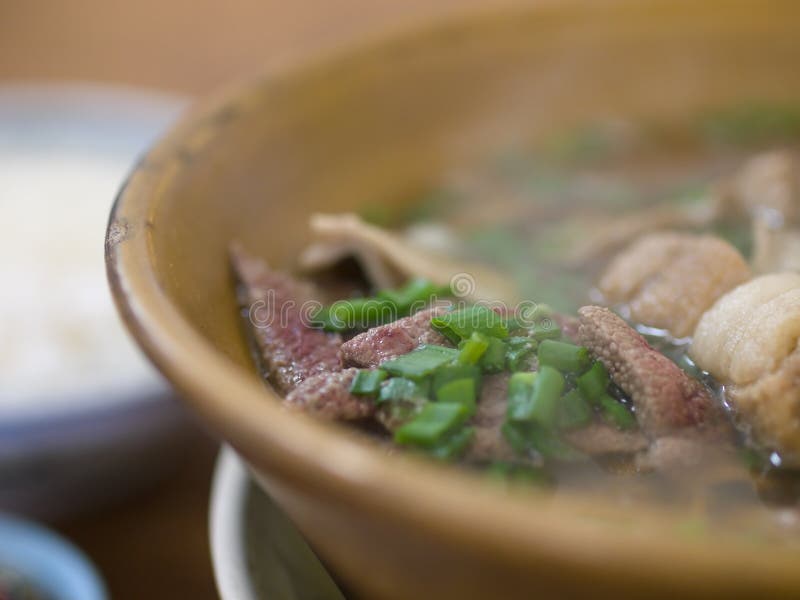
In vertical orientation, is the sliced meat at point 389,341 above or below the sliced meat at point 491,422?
above

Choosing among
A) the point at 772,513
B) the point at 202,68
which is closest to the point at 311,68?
the point at 772,513

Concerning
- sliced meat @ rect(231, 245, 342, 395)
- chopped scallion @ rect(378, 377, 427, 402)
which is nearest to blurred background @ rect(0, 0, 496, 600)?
sliced meat @ rect(231, 245, 342, 395)

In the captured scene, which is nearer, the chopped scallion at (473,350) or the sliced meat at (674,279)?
the chopped scallion at (473,350)

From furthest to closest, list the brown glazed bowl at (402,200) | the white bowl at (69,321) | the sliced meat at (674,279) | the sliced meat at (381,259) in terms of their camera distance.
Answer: the white bowl at (69,321)
the sliced meat at (381,259)
the sliced meat at (674,279)
the brown glazed bowl at (402,200)

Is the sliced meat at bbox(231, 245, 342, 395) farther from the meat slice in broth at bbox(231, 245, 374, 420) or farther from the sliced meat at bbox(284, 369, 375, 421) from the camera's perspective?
the sliced meat at bbox(284, 369, 375, 421)

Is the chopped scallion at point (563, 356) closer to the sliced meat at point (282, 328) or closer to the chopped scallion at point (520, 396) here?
the chopped scallion at point (520, 396)

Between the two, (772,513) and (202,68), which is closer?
(772,513)

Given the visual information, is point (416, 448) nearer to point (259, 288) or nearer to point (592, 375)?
point (592, 375)

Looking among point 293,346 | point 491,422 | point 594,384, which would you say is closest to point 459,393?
point 491,422

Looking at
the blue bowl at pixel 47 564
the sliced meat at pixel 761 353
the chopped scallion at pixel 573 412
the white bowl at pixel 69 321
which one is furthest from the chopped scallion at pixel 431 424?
the white bowl at pixel 69 321
